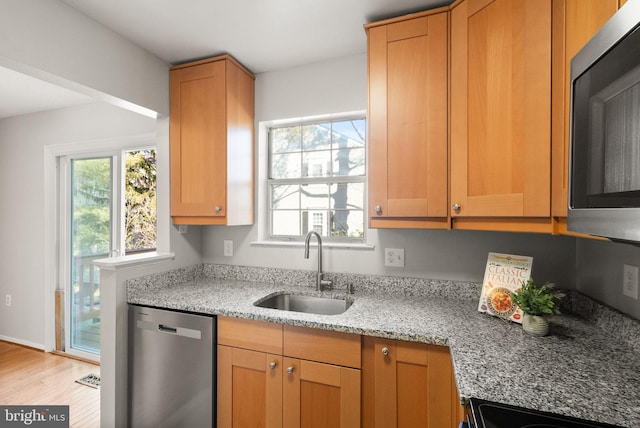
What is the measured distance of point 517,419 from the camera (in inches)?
29.6

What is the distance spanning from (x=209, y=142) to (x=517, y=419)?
197 cm

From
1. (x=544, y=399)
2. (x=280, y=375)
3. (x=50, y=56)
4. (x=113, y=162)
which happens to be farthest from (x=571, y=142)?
(x=113, y=162)

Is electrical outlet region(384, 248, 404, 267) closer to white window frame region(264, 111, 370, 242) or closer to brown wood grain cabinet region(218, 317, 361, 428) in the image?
white window frame region(264, 111, 370, 242)

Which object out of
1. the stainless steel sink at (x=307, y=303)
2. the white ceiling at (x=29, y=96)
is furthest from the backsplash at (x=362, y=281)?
the white ceiling at (x=29, y=96)

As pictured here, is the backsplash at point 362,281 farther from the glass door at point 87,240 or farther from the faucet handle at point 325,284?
the glass door at point 87,240

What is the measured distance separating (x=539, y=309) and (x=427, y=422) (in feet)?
2.08

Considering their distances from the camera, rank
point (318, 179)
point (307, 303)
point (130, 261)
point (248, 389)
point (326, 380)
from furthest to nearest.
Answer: point (318, 179)
point (307, 303)
point (130, 261)
point (248, 389)
point (326, 380)

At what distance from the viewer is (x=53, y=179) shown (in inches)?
121

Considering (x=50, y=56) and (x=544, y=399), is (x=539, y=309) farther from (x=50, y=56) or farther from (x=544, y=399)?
(x=50, y=56)

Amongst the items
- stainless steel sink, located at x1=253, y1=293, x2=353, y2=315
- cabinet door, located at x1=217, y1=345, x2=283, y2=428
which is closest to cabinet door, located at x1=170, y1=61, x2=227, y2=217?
stainless steel sink, located at x1=253, y1=293, x2=353, y2=315

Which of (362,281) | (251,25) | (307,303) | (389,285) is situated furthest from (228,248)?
(251,25)

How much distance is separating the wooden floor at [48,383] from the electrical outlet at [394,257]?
223 cm

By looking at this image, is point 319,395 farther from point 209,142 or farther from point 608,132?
point 209,142

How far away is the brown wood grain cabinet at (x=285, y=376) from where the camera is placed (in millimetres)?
1349
